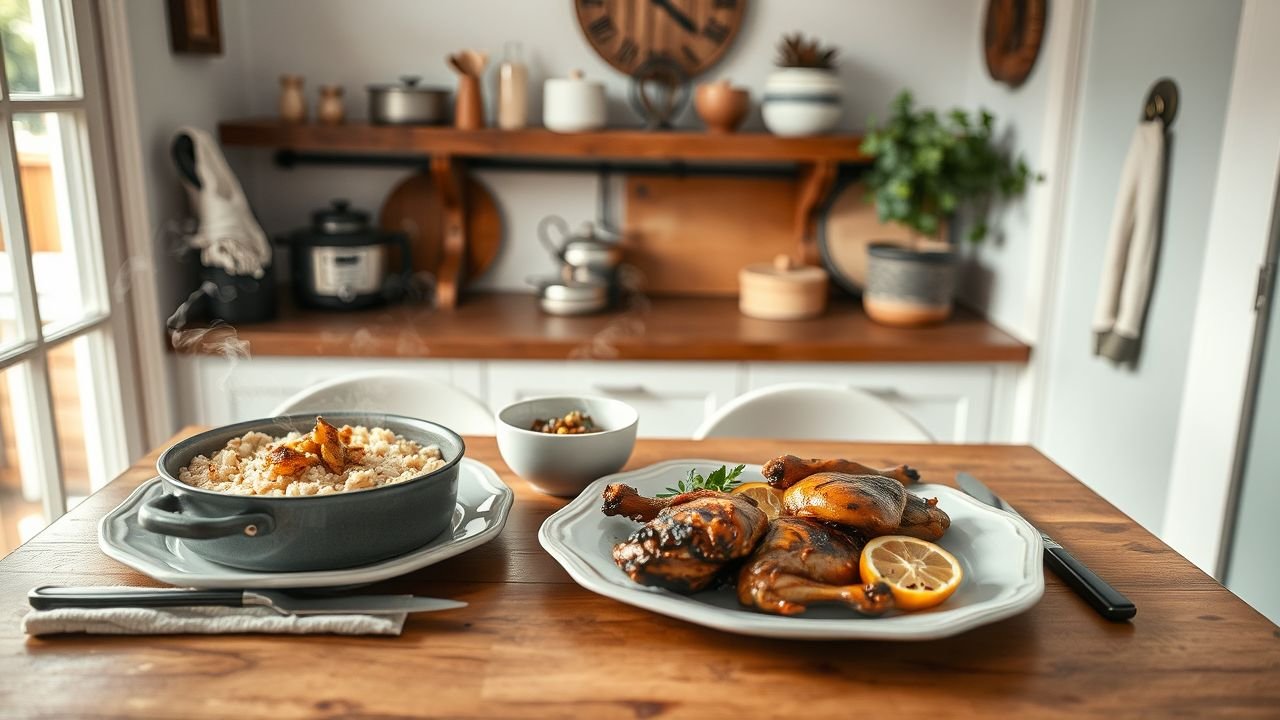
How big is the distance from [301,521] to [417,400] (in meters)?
0.80

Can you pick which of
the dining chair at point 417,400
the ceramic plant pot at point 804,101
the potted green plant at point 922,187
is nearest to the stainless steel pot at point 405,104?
the ceramic plant pot at point 804,101

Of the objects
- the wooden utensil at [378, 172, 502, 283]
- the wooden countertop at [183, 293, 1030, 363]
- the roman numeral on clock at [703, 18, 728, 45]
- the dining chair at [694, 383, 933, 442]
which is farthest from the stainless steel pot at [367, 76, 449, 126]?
the dining chair at [694, 383, 933, 442]

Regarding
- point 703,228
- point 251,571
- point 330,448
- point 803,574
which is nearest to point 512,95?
point 703,228

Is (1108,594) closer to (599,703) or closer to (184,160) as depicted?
(599,703)

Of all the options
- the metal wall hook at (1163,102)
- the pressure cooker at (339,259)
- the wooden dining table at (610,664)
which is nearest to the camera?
the wooden dining table at (610,664)

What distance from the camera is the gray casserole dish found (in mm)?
838

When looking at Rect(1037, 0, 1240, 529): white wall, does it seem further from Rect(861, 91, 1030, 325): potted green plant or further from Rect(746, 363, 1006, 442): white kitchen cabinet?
Rect(861, 91, 1030, 325): potted green plant

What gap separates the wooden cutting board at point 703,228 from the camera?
9.09 feet

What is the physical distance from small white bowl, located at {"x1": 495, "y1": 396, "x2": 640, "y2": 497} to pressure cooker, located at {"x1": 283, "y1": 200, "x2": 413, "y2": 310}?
1383mm

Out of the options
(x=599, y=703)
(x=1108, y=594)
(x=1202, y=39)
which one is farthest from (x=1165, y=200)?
(x=599, y=703)

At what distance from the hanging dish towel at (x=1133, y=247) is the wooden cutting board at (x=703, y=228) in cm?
106

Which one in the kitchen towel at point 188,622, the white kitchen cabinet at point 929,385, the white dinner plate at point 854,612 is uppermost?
the white dinner plate at point 854,612

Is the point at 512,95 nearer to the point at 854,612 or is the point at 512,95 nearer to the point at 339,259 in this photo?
the point at 339,259

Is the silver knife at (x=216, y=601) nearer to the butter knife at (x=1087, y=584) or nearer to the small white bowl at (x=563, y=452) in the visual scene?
the small white bowl at (x=563, y=452)
